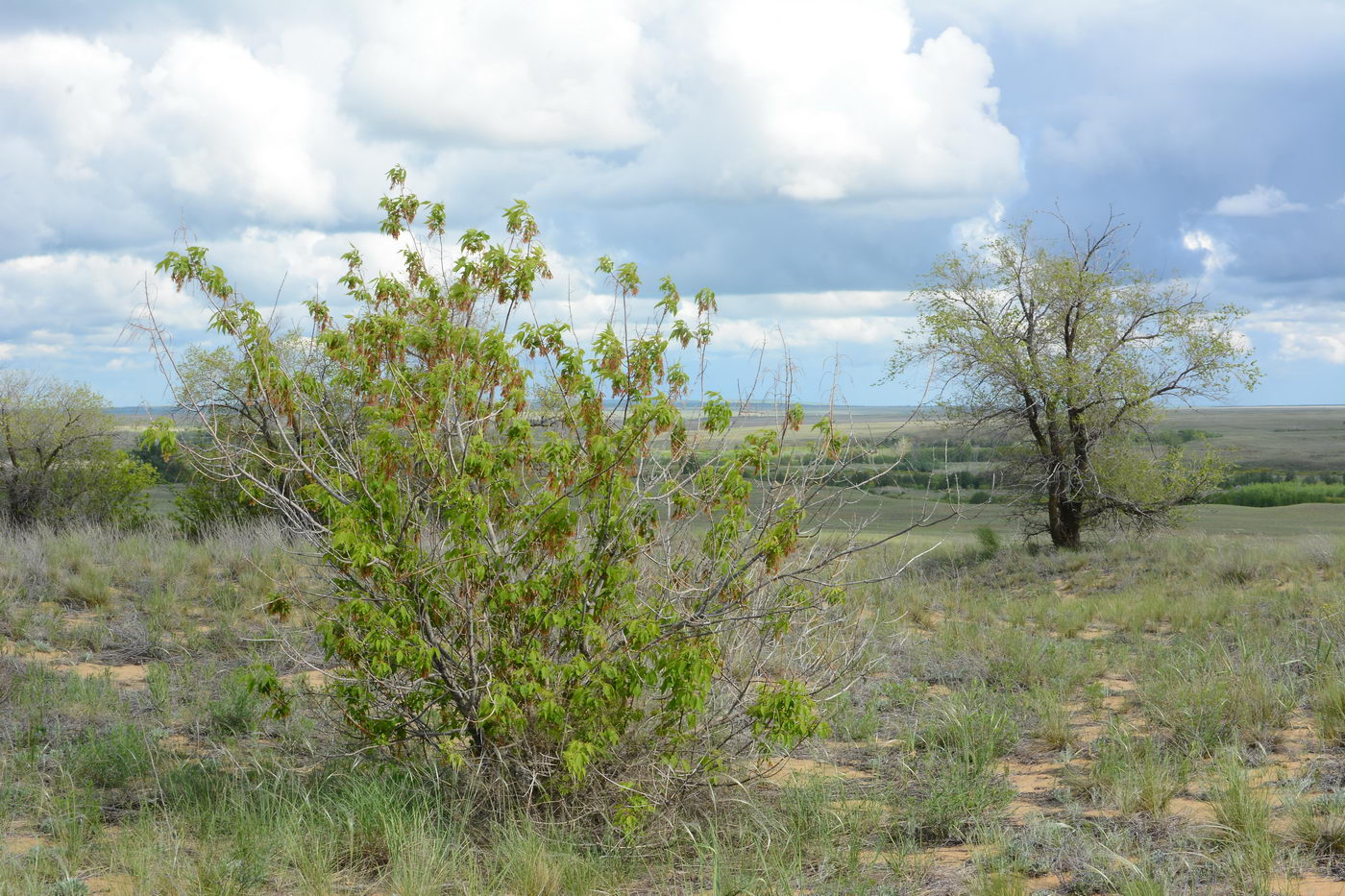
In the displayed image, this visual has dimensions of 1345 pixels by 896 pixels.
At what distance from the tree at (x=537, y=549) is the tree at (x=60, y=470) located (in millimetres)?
16455

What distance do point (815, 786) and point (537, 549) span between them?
2.05 meters

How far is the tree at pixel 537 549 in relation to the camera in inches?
191

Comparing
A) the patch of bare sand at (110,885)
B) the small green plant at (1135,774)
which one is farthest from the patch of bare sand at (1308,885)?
the patch of bare sand at (110,885)

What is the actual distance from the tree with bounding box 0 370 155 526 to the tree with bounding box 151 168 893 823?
16.5 metres

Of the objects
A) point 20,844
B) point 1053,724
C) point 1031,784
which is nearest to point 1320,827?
point 1031,784

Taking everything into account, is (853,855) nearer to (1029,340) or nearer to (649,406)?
(649,406)

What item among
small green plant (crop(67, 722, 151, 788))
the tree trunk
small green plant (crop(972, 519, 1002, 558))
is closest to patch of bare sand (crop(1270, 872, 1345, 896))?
small green plant (crop(67, 722, 151, 788))

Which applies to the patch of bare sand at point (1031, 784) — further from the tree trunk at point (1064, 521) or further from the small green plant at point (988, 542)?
the small green plant at point (988, 542)

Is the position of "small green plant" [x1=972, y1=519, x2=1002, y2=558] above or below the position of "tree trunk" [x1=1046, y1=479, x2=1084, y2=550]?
below

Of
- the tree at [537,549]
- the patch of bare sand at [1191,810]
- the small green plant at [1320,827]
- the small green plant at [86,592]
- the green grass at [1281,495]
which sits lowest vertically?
the green grass at [1281,495]

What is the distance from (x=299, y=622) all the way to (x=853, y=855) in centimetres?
757

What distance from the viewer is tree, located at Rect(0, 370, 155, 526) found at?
64.7 feet

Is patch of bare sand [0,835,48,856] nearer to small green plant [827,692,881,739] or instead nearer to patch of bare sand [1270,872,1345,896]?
small green plant [827,692,881,739]

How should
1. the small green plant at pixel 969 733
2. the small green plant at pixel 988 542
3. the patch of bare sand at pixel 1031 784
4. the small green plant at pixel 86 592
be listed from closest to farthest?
the patch of bare sand at pixel 1031 784 < the small green plant at pixel 969 733 < the small green plant at pixel 86 592 < the small green plant at pixel 988 542
